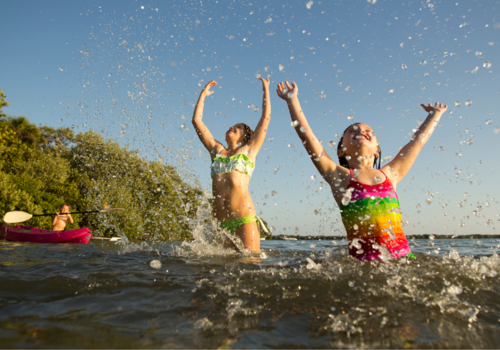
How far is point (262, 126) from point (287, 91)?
1.19m

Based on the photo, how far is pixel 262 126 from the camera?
4887mm

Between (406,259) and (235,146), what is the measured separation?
297 centimetres

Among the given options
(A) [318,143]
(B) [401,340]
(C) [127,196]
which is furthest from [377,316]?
(C) [127,196]

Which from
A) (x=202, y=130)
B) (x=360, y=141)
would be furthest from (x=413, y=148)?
(x=202, y=130)

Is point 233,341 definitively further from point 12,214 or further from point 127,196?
point 127,196

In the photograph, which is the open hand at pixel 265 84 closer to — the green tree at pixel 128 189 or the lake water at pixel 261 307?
the lake water at pixel 261 307

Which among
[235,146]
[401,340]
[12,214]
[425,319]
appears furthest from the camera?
[12,214]

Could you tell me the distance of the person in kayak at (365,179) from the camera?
3.18m

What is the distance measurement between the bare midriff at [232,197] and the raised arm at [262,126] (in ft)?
1.59

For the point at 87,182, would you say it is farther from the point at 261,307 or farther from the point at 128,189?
the point at 261,307

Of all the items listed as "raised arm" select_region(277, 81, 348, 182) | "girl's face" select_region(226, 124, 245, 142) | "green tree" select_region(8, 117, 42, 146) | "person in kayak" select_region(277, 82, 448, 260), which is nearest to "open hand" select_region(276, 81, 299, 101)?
"person in kayak" select_region(277, 82, 448, 260)

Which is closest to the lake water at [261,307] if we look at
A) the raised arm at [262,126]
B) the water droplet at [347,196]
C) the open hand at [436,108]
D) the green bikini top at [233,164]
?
the water droplet at [347,196]

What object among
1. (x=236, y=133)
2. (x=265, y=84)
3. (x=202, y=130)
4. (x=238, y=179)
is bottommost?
(x=238, y=179)

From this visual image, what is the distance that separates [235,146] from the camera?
506 cm
